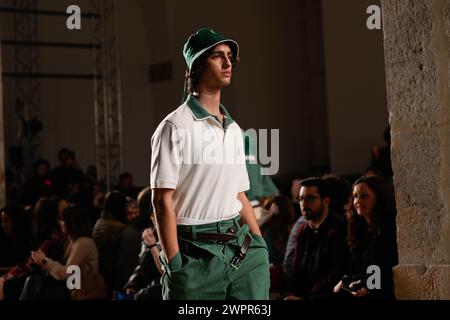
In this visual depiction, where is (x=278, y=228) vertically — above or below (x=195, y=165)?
below

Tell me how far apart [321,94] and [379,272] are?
8620mm

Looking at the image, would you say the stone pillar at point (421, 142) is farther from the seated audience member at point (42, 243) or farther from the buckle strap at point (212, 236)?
the seated audience member at point (42, 243)

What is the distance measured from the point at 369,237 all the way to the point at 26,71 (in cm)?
1057

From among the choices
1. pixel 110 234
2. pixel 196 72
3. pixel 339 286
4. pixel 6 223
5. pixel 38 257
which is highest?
pixel 196 72

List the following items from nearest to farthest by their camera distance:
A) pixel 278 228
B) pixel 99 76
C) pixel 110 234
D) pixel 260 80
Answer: pixel 278 228
pixel 110 234
pixel 99 76
pixel 260 80

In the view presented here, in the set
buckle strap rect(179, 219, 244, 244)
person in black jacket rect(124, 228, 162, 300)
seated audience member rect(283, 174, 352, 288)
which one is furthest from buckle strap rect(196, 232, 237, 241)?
person in black jacket rect(124, 228, 162, 300)

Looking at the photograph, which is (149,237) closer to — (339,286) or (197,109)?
(339,286)

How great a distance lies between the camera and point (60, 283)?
6359mm

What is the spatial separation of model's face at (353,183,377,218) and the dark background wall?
491 cm

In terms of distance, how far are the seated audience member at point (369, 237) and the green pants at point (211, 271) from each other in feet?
5.23

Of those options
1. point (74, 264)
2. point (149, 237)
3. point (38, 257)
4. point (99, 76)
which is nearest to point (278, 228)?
point (149, 237)

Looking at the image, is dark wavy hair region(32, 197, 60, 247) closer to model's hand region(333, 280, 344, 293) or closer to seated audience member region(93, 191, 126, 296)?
seated audience member region(93, 191, 126, 296)

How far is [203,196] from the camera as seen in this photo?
3268mm

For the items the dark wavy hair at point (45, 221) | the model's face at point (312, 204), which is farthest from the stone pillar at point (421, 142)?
the dark wavy hair at point (45, 221)
